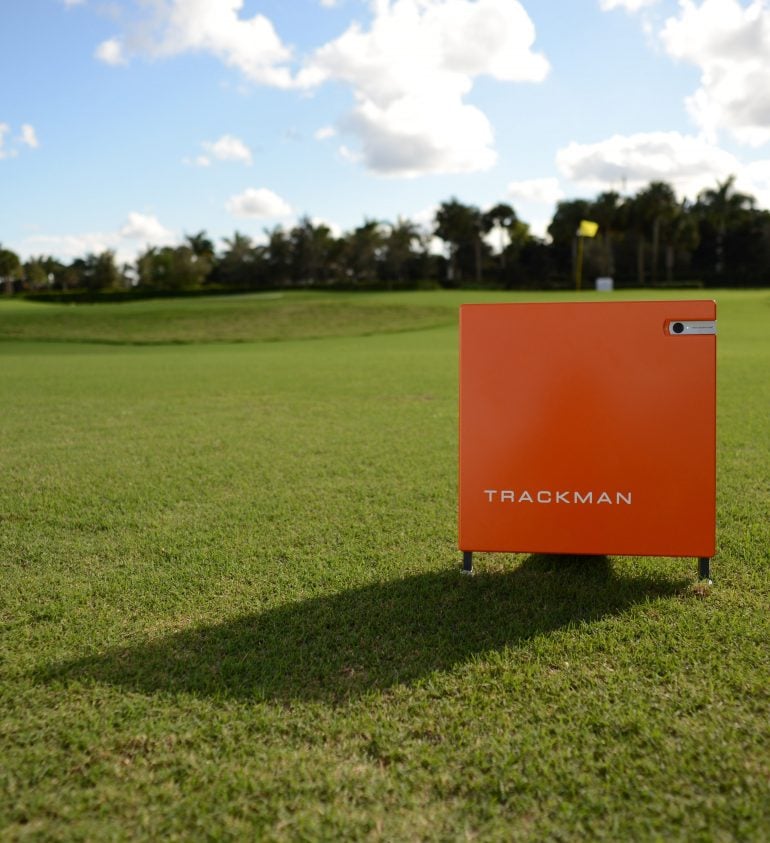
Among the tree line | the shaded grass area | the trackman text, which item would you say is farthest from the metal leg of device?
the tree line

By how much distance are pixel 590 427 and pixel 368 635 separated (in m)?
1.40

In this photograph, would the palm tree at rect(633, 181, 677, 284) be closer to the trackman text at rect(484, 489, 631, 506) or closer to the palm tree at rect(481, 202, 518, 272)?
the palm tree at rect(481, 202, 518, 272)

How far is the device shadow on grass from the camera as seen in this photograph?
9.32 feet

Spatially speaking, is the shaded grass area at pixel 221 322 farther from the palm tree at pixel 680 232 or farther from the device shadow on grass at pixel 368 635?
the palm tree at pixel 680 232

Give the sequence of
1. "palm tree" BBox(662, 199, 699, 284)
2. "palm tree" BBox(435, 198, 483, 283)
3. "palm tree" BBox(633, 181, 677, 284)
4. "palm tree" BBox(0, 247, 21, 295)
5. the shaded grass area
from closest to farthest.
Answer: the shaded grass area < "palm tree" BBox(633, 181, 677, 284) < "palm tree" BBox(662, 199, 699, 284) < "palm tree" BBox(435, 198, 483, 283) < "palm tree" BBox(0, 247, 21, 295)

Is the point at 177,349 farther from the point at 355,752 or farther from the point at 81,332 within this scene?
the point at 355,752

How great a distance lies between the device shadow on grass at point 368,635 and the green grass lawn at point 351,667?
13 millimetres

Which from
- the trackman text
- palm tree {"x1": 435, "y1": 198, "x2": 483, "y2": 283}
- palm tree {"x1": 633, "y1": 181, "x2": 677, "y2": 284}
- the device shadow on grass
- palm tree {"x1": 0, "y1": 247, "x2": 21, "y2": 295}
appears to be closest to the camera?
the device shadow on grass

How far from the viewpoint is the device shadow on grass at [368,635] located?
9.32 ft

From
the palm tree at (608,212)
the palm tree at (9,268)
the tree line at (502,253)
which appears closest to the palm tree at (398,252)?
the tree line at (502,253)

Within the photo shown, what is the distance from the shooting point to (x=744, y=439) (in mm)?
7137

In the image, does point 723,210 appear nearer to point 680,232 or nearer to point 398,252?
point 680,232

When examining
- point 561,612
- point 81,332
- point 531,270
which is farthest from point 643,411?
point 531,270

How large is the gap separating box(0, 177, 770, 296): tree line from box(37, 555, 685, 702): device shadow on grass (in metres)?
60.4
